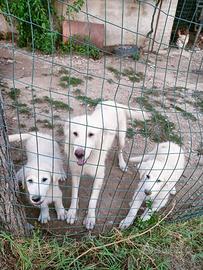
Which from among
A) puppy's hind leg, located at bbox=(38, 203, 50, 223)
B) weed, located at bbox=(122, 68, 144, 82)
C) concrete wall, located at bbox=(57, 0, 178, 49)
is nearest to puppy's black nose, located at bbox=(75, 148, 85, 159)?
puppy's hind leg, located at bbox=(38, 203, 50, 223)

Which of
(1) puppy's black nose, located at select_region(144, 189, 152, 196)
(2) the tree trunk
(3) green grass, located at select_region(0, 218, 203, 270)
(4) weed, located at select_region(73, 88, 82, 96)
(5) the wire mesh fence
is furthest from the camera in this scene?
(4) weed, located at select_region(73, 88, 82, 96)

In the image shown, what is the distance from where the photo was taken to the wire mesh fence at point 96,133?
7.50 feet

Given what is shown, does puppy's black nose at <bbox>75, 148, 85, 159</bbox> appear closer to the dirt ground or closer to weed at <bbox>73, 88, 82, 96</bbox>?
the dirt ground

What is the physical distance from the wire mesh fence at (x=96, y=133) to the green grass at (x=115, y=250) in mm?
211

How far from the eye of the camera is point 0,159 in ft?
6.14

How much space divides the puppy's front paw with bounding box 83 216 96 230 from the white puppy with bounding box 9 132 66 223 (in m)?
0.20

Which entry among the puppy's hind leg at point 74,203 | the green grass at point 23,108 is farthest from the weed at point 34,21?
the puppy's hind leg at point 74,203

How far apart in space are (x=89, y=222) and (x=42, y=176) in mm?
680

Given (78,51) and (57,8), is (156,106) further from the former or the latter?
(57,8)

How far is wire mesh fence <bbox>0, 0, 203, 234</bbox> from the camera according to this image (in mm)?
2287

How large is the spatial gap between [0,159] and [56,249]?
2.84 feet

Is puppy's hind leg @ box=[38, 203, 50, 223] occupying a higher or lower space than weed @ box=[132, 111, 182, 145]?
higher

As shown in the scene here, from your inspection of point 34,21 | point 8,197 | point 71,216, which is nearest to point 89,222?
point 71,216

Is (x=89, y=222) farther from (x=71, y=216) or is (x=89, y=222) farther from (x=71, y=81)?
(x=71, y=81)
